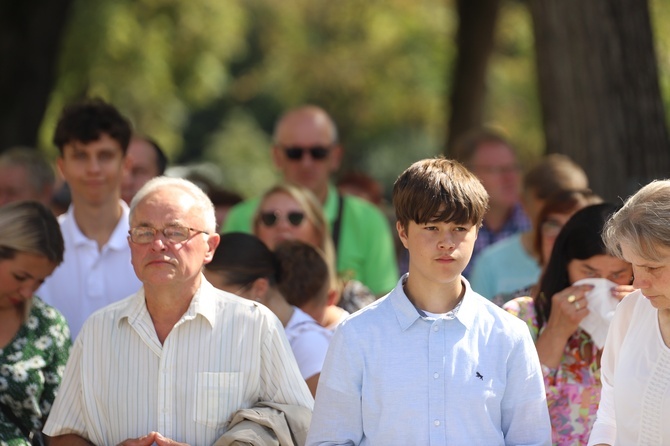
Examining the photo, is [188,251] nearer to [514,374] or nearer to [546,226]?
[514,374]

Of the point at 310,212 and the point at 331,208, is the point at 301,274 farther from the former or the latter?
the point at 331,208

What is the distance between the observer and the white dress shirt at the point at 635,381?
154 inches

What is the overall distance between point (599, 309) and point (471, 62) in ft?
28.8

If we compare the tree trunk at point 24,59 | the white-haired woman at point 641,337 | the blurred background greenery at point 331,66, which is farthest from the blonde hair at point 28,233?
the blurred background greenery at point 331,66

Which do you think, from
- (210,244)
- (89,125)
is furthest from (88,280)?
(210,244)

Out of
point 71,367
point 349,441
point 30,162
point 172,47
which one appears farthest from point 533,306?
point 172,47

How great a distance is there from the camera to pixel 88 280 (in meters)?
5.83

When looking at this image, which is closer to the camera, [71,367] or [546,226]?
[71,367]

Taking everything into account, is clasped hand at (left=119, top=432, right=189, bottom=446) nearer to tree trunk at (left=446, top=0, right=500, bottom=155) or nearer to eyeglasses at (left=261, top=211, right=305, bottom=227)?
eyeglasses at (left=261, top=211, right=305, bottom=227)

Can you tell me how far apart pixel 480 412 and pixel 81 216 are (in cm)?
296

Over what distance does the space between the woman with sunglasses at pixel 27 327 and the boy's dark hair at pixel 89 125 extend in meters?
0.79

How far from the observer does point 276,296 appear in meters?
5.47

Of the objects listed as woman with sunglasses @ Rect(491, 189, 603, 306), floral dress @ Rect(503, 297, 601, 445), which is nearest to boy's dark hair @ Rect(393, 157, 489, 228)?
floral dress @ Rect(503, 297, 601, 445)

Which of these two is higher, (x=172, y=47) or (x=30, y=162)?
(x=172, y=47)
